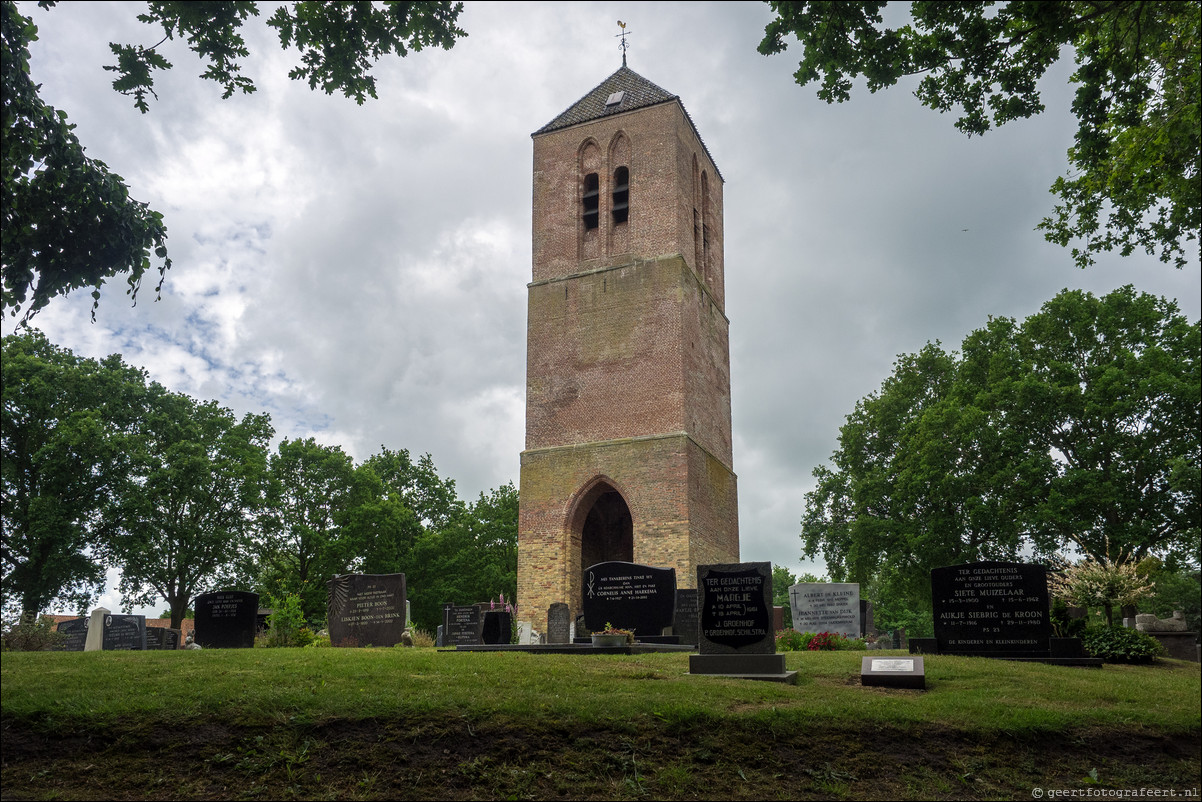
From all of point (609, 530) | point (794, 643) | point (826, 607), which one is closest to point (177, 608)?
point (609, 530)

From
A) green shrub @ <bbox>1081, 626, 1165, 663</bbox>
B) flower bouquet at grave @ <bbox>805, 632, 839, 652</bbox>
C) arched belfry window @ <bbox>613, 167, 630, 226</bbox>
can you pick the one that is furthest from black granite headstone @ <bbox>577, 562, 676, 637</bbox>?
arched belfry window @ <bbox>613, 167, 630, 226</bbox>

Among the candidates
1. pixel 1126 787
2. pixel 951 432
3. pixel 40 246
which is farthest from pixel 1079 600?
pixel 40 246

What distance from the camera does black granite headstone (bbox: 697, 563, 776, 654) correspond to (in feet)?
32.5

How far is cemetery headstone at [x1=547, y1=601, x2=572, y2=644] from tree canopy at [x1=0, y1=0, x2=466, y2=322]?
1144 cm

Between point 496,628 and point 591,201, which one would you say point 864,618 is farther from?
point 591,201

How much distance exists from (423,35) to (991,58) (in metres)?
5.35

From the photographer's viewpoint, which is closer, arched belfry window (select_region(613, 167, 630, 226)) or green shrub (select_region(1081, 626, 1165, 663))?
green shrub (select_region(1081, 626, 1165, 663))

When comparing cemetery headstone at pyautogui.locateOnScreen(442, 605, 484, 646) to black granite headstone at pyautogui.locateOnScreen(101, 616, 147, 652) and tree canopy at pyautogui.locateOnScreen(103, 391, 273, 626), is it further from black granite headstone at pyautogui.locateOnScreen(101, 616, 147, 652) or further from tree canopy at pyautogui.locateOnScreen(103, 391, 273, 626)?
tree canopy at pyautogui.locateOnScreen(103, 391, 273, 626)

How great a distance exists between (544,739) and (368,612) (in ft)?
32.4

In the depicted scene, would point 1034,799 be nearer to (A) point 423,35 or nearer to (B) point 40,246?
(A) point 423,35

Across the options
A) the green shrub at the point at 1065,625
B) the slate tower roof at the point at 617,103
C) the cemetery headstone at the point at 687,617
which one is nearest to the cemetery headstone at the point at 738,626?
the cemetery headstone at the point at 687,617

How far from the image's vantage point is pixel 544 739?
6.16 m

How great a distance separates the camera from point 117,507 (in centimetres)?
2523

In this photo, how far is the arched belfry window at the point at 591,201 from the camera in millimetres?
28016
